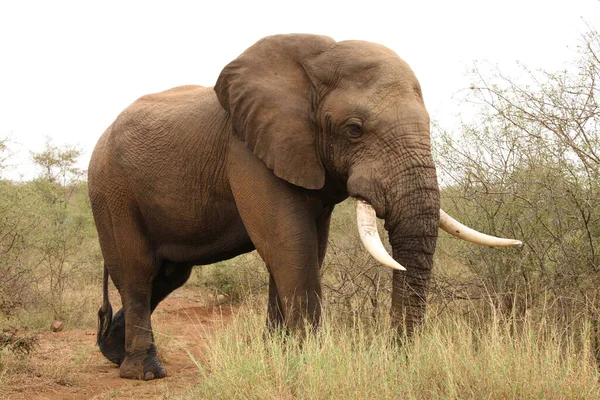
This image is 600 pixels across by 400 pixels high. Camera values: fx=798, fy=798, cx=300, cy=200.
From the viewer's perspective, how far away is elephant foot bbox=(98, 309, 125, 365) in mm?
7652

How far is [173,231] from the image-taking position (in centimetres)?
671

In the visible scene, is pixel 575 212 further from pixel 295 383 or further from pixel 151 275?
pixel 151 275

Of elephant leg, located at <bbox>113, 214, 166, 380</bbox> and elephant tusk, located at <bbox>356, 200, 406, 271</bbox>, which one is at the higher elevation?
elephant tusk, located at <bbox>356, 200, 406, 271</bbox>

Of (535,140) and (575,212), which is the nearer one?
(575,212)

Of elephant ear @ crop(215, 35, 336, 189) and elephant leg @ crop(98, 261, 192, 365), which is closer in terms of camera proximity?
elephant ear @ crop(215, 35, 336, 189)

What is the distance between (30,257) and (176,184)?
6.49 meters

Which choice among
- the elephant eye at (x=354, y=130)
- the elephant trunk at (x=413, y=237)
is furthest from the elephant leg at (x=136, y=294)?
the elephant trunk at (x=413, y=237)

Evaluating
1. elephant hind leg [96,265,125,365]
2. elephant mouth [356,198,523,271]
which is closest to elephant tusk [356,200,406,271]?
elephant mouth [356,198,523,271]

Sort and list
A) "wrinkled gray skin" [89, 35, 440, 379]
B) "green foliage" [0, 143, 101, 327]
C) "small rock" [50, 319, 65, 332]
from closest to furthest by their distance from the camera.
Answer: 1. "wrinkled gray skin" [89, 35, 440, 379]
2. "green foliage" [0, 143, 101, 327]
3. "small rock" [50, 319, 65, 332]

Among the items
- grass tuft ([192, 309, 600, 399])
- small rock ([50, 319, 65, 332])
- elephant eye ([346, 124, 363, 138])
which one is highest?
elephant eye ([346, 124, 363, 138])

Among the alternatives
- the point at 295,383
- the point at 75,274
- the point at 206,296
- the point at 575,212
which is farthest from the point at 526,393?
the point at 75,274

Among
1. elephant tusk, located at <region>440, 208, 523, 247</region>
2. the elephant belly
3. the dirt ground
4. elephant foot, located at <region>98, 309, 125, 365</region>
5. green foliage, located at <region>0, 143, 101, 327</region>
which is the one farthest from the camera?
green foliage, located at <region>0, 143, 101, 327</region>

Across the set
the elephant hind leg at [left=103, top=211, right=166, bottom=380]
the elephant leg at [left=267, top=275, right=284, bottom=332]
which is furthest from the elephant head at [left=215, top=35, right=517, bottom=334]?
the elephant hind leg at [left=103, top=211, right=166, bottom=380]

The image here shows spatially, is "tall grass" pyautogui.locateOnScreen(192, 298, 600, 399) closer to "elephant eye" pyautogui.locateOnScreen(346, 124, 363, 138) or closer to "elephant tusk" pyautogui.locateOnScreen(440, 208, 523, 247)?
"elephant tusk" pyautogui.locateOnScreen(440, 208, 523, 247)
